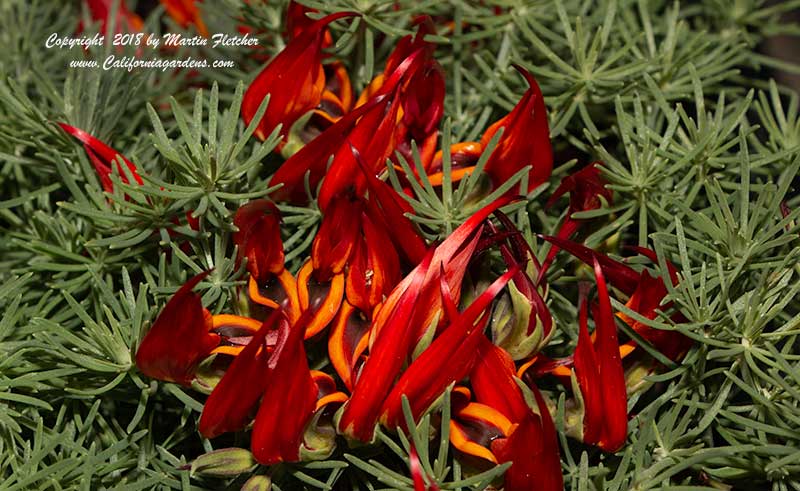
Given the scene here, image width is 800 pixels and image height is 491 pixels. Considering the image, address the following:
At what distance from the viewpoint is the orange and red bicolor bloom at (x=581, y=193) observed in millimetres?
606

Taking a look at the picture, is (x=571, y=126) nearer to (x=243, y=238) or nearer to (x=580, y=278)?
(x=580, y=278)

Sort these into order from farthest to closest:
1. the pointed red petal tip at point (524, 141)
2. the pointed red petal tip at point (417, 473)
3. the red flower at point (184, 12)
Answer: the red flower at point (184, 12) → the pointed red petal tip at point (524, 141) → the pointed red petal tip at point (417, 473)

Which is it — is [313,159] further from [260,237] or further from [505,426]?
[505,426]

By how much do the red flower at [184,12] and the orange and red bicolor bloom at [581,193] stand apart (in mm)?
408

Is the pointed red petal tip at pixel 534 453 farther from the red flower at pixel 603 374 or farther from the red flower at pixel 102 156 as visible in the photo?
the red flower at pixel 102 156

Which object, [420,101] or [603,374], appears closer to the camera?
[603,374]

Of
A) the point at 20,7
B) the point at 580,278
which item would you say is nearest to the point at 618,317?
the point at 580,278

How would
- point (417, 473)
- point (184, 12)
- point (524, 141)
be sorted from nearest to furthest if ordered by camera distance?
point (417, 473) < point (524, 141) < point (184, 12)

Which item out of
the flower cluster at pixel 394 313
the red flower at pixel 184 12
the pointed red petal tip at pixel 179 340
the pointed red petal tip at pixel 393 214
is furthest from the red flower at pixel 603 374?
the red flower at pixel 184 12

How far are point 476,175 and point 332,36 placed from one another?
20 centimetres

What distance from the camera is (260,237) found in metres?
0.56

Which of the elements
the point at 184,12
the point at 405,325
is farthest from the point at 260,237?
the point at 184,12

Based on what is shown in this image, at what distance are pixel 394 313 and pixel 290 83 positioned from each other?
0.60ft

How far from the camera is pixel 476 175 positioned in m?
0.58
